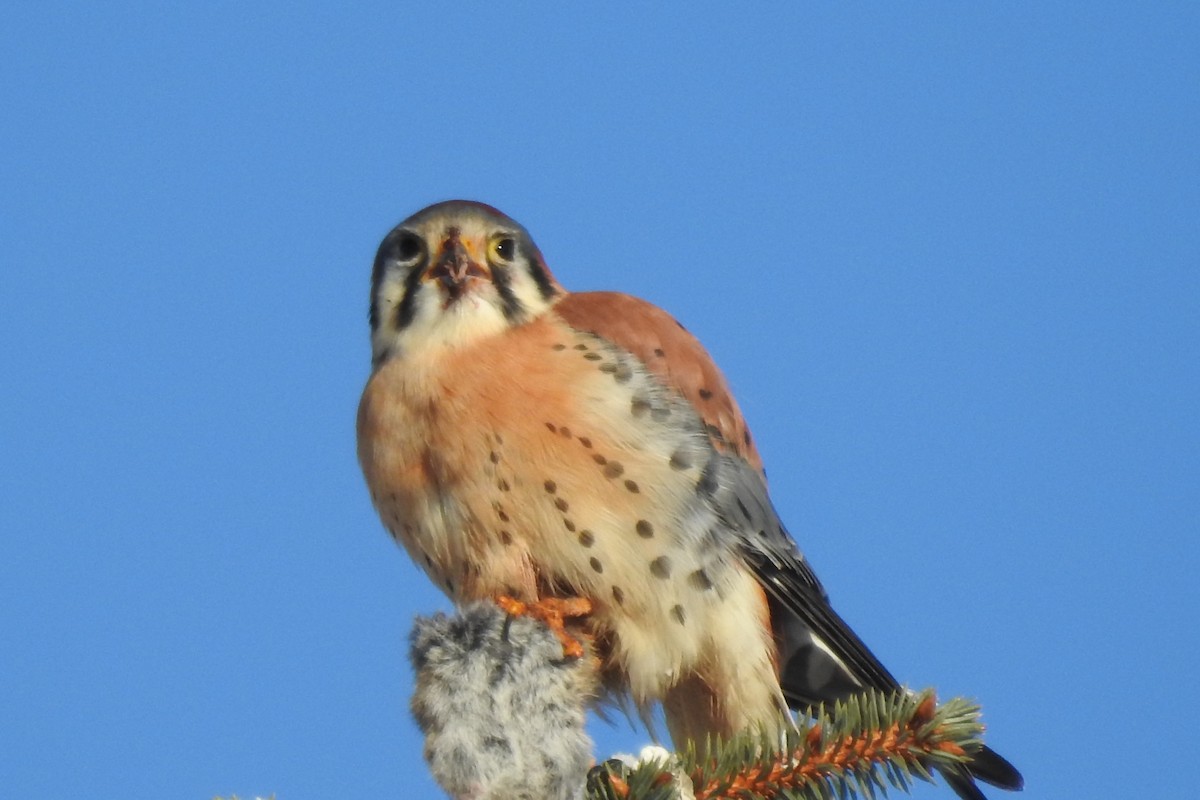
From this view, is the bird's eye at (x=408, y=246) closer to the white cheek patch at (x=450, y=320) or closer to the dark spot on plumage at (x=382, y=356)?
the white cheek patch at (x=450, y=320)

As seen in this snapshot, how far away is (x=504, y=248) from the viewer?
4484mm

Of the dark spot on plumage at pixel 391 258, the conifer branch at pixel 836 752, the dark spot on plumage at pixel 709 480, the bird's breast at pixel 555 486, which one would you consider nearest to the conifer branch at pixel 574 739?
the conifer branch at pixel 836 752

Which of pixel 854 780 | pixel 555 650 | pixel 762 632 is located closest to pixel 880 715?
pixel 854 780

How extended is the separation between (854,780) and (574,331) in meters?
1.72

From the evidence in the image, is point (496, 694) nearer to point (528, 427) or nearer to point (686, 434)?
point (528, 427)

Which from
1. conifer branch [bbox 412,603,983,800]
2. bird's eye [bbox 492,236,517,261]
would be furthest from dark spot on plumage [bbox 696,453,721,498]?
bird's eye [bbox 492,236,517,261]

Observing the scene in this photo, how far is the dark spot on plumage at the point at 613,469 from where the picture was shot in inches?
161

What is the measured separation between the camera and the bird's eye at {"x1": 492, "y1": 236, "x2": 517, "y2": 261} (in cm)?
445

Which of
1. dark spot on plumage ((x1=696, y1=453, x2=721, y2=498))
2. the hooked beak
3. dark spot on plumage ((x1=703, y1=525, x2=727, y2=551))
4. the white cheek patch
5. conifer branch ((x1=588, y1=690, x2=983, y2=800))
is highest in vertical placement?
the hooked beak

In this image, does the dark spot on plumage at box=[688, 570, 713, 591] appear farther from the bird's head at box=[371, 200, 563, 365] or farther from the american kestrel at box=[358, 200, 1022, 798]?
the bird's head at box=[371, 200, 563, 365]

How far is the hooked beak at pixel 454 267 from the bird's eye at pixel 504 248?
0.11 meters

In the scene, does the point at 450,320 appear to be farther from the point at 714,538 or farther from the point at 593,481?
the point at 714,538

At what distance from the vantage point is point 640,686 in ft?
13.6

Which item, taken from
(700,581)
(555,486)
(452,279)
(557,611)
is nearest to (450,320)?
(452,279)
